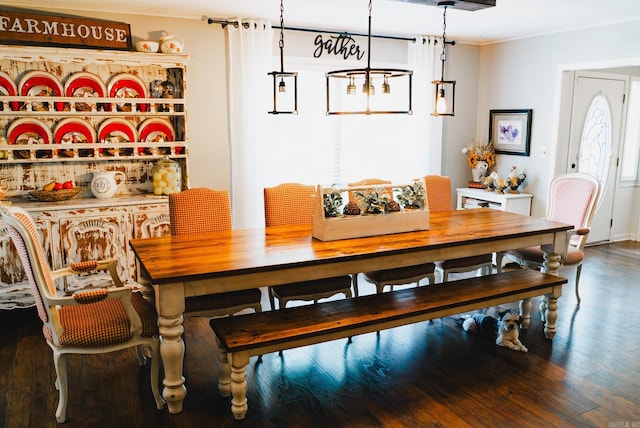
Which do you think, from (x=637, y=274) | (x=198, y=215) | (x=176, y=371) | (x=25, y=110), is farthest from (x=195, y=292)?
(x=637, y=274)

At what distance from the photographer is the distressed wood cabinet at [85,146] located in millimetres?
4074

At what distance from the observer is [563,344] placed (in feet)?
11.6

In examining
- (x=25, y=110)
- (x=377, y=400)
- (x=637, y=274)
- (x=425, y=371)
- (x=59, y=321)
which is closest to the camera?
(x=59, y=321)

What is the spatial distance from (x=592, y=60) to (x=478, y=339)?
336cm

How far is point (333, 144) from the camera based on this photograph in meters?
5.82

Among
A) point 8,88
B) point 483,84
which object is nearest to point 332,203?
point 8,88

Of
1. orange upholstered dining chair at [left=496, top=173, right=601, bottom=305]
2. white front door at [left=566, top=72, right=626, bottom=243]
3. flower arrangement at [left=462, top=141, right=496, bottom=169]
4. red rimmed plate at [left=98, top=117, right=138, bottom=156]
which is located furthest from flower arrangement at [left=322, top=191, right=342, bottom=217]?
white front door at [left=566, top=72, right=626, bottom=243]

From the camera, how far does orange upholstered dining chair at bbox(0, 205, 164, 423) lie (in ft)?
8.17

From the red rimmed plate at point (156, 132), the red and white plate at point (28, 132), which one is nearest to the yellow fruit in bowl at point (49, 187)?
the red and white plate at point (28, 132)

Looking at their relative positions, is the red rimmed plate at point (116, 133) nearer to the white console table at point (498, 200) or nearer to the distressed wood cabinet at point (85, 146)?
the distressed wood cabinet at point (85, 146)

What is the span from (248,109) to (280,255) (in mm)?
2558

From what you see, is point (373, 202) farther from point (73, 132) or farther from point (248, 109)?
point (73, 132)

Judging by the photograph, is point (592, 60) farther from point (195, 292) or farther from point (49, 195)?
point (49, 195)

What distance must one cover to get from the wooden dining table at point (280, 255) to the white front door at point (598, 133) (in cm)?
257
